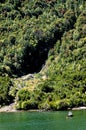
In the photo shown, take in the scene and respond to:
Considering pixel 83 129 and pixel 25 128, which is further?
pixel 25 128

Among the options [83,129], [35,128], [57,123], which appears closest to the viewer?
[83,129]

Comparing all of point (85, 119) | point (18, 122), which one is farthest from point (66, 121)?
point (18, 122)

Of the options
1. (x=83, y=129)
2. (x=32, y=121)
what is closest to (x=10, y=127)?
(x=32, y=121)

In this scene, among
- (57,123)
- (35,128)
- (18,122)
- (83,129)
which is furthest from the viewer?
(18,122)

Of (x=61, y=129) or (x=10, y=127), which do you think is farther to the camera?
(x=10, y=127)

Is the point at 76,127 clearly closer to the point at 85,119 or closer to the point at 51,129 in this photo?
the point at 51,129

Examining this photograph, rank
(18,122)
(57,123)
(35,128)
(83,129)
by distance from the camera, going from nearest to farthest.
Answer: (83,129) < (35,128) < (57,123) < (18,122)

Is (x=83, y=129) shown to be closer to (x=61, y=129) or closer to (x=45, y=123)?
(x=61, y=129)

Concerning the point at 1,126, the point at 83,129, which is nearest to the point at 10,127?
the point at 1,126
